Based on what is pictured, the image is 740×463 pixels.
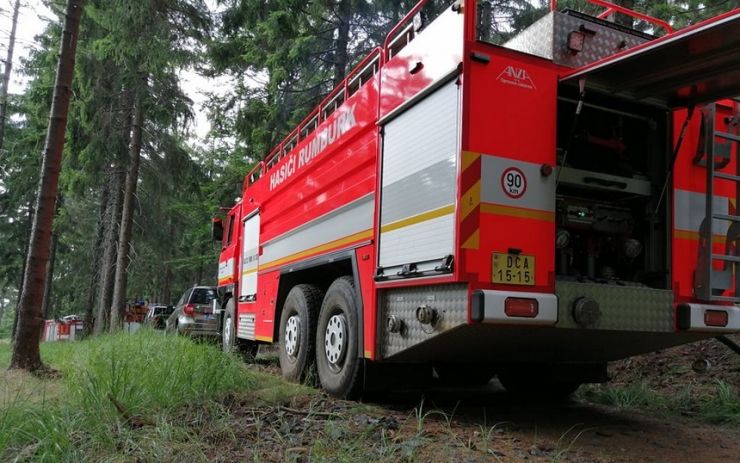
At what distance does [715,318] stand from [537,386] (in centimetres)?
217

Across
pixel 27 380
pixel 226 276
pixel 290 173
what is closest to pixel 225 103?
pixel 226 276

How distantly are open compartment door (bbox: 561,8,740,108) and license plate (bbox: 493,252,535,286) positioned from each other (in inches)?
55.4

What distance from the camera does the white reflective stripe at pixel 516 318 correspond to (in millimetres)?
3871

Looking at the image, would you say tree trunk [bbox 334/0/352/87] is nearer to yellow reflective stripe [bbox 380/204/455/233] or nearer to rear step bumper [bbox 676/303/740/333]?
yellow reflective stripe [bbox 380/204/455/233]

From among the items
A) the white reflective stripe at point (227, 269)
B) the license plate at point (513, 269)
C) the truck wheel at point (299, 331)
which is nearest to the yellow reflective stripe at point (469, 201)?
the license plate at point (513, 269)

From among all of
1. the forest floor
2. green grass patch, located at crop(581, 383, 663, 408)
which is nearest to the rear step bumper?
the forest floor

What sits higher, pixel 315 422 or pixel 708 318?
pixel 708 318

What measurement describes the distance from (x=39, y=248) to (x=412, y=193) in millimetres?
5882

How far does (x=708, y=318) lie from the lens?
4688mm

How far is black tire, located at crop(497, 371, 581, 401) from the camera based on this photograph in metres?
6.25

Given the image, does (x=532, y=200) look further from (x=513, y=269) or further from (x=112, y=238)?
(x=112, y=238)

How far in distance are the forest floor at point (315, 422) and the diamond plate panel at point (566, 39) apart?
111 inches

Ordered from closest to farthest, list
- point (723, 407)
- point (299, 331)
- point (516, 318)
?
point (516, 318) < point (723, 407) < point (299, 331)

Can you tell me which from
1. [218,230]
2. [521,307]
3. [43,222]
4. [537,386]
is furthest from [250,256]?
[521,307]
